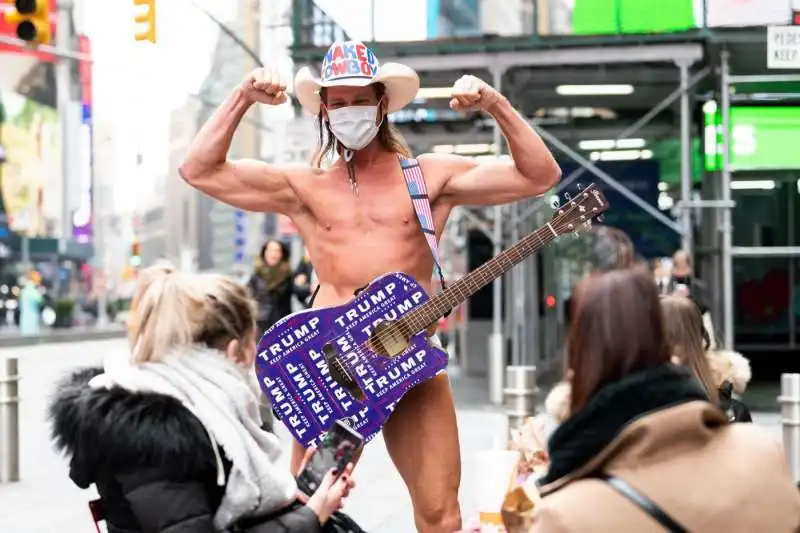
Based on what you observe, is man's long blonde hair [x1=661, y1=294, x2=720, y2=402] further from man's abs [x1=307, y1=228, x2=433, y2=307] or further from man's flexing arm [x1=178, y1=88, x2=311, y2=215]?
man's flexing arm [x1=178, y1=88, x2=311, y2=215]

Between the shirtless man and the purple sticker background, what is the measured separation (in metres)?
0.15

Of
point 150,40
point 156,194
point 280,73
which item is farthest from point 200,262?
point 280,73

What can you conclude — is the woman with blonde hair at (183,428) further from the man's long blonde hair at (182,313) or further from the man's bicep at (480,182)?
the man's bicep at (480,182)

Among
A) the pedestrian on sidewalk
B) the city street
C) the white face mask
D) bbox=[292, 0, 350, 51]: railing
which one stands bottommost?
the pedestrian on sidewalk

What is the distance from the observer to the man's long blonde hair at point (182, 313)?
3.10m

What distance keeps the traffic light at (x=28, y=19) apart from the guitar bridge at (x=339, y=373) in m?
11.5

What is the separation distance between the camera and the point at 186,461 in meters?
2.89

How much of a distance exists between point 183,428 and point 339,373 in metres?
0.66

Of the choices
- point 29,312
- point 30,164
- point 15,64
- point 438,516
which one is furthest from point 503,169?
point 15,64

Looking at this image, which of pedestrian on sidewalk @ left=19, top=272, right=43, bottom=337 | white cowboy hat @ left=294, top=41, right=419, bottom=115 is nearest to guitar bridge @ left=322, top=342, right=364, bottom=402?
white cowboy hat @ left=294, top=41, right=419, bottom=115

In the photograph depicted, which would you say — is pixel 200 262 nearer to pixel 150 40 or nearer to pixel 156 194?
pixel 156 194

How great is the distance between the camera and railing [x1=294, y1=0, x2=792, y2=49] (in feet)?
39.0

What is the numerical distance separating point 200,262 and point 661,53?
74418 mm

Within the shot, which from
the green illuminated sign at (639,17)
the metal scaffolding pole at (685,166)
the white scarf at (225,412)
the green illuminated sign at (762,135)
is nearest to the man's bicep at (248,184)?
the white scarf at (225,412)
